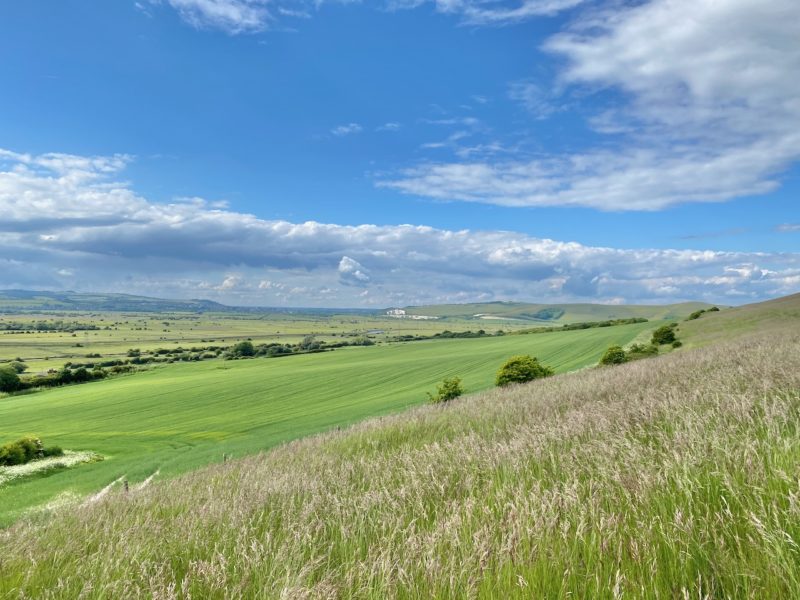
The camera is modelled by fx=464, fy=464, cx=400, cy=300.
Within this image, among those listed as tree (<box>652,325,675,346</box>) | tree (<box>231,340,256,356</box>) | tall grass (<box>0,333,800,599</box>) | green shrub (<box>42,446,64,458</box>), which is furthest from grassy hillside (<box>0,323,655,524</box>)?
tall grass (<box>0,333,800,599</box>)

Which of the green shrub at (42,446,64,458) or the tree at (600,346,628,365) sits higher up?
the tree at (600,346,628,365)

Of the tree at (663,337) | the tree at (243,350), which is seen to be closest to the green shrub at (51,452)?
the tree at (663,337)

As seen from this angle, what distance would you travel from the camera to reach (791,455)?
3.25 metres

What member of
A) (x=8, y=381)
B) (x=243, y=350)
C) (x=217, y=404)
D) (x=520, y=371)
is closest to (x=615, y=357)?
(x=520, y=371)

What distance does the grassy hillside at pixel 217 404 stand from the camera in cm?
3131

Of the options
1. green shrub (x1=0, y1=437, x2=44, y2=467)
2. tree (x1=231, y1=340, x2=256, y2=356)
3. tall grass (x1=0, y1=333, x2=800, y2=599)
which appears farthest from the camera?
tree (x1=231, y1=340, x2=256, y2=356)

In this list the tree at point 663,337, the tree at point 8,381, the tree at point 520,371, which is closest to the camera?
the tree at point 520,371

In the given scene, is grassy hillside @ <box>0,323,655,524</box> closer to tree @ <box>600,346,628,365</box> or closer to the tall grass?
tree @ <box>600,346,628,365</box>

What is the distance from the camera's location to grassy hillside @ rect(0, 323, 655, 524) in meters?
31.3

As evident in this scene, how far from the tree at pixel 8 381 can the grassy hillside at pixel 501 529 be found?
319 feet

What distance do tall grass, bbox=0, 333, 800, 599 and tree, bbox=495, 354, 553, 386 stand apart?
29539 millimetres

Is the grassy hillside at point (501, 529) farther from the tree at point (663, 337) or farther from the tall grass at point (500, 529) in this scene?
the tree at point (663, 337)

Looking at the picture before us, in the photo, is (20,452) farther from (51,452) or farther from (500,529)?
(500,529)

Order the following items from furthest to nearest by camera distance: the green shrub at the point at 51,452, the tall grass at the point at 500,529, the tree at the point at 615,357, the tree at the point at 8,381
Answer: the tree at the point at 8,381, the tree at the point at 615,357, the green shrub at the point at 51,452, the tall grass at the point at 500,529
